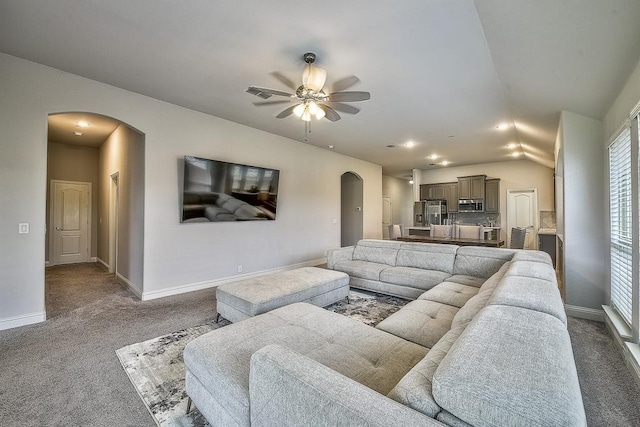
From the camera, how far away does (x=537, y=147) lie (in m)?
5.65

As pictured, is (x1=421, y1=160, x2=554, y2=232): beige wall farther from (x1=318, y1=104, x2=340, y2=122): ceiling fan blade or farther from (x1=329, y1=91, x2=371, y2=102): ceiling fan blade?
(x1=329, y1=91, x2=371, y2=102): ceiling fan blade

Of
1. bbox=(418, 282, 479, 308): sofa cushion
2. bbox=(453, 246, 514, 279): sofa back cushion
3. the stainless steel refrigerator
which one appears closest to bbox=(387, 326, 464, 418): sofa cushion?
bbox=(418, 282, 479, 308): sofa cushion

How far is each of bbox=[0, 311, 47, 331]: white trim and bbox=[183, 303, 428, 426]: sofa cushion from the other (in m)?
2.73

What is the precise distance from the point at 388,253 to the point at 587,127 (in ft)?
9.62

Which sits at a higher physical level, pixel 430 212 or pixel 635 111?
pixel 635 111

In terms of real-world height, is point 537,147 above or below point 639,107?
above

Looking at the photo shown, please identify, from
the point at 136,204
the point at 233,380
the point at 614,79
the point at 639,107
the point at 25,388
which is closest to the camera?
the point at 233,380

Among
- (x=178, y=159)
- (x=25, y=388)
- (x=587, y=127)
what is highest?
(x=587, y=127)

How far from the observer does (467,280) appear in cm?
328

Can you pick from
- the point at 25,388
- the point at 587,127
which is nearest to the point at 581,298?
the point at 587,127

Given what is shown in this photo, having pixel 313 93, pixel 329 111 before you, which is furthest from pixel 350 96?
pixel 329 111

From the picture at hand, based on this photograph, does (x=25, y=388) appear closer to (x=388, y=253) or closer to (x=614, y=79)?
(x=388, y=253)

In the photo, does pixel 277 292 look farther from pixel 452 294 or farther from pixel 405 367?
pixel 452 294

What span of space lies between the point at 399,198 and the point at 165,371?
10565mm
